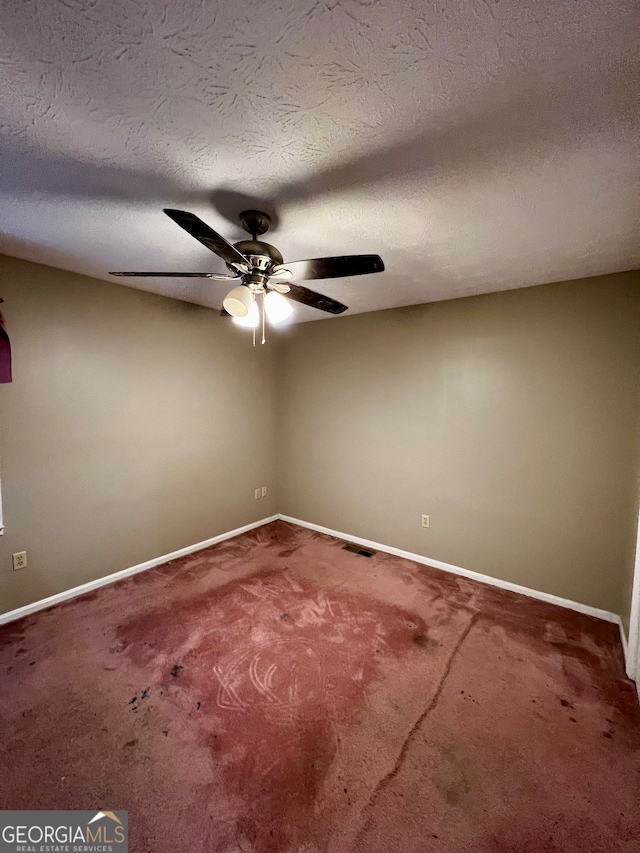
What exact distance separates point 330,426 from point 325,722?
266 cm

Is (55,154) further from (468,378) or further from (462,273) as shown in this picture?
(468,378)

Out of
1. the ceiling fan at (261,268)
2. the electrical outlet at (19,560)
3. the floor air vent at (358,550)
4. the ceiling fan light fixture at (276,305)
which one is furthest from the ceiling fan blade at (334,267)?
the floor air vent at (358,550)

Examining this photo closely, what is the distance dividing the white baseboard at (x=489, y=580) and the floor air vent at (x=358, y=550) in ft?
0.27

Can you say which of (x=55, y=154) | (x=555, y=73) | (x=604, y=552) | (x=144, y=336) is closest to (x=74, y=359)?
(x=144, y=336)

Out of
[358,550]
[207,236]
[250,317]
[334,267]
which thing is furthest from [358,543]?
[207,236]

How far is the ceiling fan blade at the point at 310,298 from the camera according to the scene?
6.25 ft

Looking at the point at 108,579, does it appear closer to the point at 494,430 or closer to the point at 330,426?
the point at 330,426

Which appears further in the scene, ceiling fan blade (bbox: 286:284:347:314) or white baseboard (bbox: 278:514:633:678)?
white baseboard (bbox: 278:514:633:678)

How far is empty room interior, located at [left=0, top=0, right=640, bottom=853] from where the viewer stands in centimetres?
100

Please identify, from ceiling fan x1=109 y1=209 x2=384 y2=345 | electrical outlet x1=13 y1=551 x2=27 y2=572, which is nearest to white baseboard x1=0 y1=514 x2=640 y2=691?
A: electrical outlet x1=13 y1=551 x2=27 y2=572

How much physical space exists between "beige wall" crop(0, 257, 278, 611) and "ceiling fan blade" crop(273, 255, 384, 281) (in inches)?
73.7

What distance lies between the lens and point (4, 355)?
7.24ft

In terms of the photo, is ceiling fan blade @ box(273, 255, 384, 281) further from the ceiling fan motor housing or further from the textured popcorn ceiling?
the textured popcorn ceiling

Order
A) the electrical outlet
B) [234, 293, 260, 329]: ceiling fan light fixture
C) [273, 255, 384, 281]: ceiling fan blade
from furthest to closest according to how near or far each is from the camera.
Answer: the electrical outlet → [234, 293, 260, 329]: ceiling fan light fixture → [273, 255, 384, 281]: ceiling fan blade
